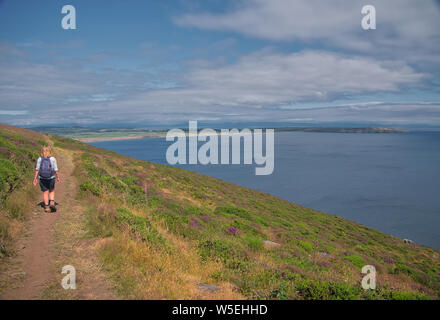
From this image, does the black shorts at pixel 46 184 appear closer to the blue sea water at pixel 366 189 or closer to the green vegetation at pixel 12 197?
the green vegetation at pixel 12 197

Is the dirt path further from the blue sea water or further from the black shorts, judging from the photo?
the blue sea water

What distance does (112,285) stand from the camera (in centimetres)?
536

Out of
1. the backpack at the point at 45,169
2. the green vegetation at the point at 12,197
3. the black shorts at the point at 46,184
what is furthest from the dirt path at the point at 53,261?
the backpack at the point at 45,169

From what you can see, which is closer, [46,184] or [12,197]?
[12,197]

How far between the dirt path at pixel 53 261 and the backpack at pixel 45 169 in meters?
1.42

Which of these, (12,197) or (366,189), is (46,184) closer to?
(12,197)

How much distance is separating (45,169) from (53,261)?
14.8 feet

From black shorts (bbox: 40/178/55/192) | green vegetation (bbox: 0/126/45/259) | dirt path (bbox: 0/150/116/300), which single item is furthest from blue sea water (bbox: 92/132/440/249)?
green vegetation (bbox: 0/126/45/259)

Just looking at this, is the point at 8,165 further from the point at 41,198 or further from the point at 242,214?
the point at 242,214

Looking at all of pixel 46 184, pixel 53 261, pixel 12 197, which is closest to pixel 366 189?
pixel 46 184

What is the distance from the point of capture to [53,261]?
620 centimetres

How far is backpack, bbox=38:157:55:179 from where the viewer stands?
933 centimetres

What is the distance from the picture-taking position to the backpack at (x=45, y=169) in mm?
9328
